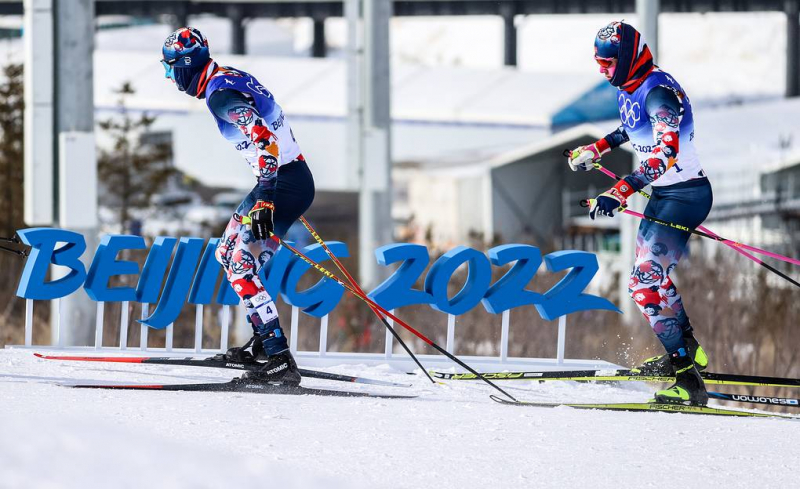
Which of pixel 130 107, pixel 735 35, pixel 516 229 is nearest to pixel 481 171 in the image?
pixel 516 229

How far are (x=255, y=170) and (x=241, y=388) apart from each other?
4.40 feet

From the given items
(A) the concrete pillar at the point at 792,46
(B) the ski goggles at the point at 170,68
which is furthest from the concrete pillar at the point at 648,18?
(A) the concrete pillar at the point at 792,46

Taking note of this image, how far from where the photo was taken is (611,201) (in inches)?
274

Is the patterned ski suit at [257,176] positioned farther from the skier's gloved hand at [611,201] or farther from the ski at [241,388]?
the skier's gloved hand at [611,201]

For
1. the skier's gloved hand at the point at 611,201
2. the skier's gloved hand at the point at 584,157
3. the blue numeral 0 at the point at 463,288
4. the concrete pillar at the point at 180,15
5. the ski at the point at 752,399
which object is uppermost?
the concrete pillar at the point at 180,15

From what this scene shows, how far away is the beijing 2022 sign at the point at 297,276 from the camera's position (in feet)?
29.3

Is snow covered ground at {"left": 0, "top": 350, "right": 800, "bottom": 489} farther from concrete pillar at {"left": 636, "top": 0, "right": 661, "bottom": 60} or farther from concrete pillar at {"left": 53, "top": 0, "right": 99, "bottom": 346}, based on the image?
concrete pillar at {"left": 636, "top": 0, "right": 661, "bottom": 60}

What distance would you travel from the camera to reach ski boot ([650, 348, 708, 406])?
24.2ft

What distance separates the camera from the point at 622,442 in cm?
634

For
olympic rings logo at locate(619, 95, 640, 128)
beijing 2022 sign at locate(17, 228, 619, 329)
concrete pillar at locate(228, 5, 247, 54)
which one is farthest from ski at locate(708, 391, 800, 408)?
concrete pillar at locate(228, 5, 247, 54)

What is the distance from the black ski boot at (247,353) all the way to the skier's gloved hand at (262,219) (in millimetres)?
992

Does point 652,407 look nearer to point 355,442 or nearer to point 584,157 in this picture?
point 584,157

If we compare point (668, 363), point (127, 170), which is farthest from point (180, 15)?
point (668, 363)

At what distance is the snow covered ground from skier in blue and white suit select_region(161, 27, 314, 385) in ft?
1.52
